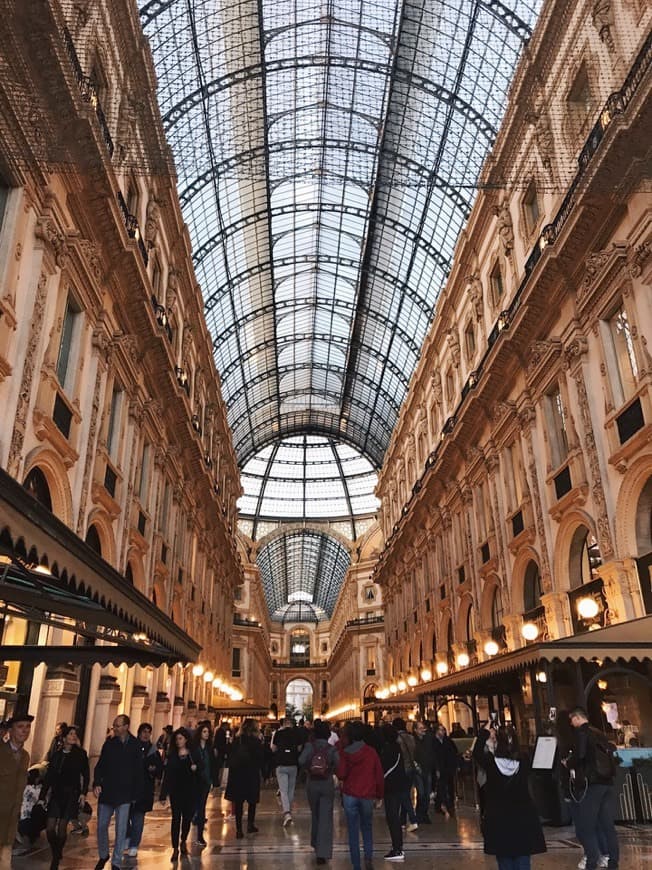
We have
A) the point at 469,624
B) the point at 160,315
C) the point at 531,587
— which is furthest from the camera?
the point at 469,624

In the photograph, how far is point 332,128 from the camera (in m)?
33.9

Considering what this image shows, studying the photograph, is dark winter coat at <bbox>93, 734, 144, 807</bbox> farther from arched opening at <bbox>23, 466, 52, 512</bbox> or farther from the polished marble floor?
arched opening at <bbox>23, 466, 52, 512</bbox>

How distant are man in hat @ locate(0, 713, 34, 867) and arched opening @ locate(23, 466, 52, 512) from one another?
25.8 ft

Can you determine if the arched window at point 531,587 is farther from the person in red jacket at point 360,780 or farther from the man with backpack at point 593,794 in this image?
the person in red jacket at point 360,780

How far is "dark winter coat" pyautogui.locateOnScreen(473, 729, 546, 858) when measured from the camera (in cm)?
575

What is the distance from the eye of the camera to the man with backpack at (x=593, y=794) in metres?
7.92

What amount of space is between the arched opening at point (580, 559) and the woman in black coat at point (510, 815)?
1234 cm

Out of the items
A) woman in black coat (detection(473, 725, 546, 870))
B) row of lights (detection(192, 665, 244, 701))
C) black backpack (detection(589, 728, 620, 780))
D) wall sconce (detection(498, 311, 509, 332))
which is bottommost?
woman in black coat (detection(473, 725, 546, 870))

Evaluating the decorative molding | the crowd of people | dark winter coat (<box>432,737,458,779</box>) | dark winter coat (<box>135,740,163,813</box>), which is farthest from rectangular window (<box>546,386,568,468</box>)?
the decorative molding

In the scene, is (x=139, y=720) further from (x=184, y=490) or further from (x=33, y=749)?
(x=184, y=490)

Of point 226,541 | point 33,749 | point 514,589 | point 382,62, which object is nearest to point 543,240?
point 514,589

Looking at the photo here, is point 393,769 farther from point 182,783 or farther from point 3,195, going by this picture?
point 3,195

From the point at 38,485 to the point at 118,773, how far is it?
7.24 meters

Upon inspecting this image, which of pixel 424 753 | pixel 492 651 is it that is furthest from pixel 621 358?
pixel 424 753
